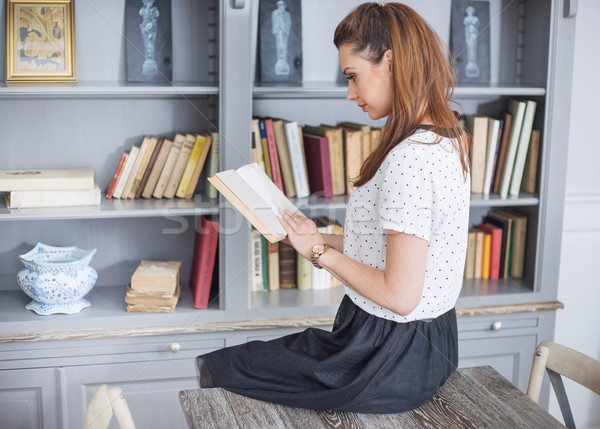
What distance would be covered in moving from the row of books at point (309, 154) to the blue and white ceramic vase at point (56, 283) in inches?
26.6

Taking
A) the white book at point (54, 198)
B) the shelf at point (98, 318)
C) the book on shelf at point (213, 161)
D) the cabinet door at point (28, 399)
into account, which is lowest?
the cabinet door at point (28, 399)

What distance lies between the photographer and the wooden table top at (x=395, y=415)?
1303 mm

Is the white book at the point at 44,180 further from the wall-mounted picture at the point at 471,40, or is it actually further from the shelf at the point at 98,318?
the wall-mounted picture at the point at 471,40

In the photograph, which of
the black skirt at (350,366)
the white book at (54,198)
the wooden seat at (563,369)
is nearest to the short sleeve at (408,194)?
the black skirt at (350,366)

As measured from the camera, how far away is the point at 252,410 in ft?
4.46

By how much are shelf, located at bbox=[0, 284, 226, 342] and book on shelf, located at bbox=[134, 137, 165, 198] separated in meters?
0.38

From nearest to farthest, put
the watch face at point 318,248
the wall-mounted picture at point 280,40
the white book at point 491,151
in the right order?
the watch face at point 318,248 < the wall-mounted picture at point 280,40 < the white book at point 491,151

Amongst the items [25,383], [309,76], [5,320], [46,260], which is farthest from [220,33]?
[25,383]

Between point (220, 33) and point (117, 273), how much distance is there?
97 centimetres

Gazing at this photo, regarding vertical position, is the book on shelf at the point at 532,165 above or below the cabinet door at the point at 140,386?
above

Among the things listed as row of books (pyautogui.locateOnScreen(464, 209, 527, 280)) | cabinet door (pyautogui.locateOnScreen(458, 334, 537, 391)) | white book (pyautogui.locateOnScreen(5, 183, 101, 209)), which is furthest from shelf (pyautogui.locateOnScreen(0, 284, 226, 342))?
row of books (pyautogui.locateOnScreen(464, 209, 527, 280))

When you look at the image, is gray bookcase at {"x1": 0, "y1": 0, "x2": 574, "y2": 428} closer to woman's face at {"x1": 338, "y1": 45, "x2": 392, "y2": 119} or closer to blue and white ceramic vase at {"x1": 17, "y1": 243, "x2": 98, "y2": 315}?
blue and white ceramic vase at {"x1": 17, "y1": 243, "x2": 98, "y2": 315}

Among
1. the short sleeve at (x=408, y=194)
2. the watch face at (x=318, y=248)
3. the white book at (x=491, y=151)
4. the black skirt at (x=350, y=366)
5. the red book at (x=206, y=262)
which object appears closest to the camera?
the short sleeve at (x=408, y=194)

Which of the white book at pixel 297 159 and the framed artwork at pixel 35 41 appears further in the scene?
the white book at pixel 297 159
